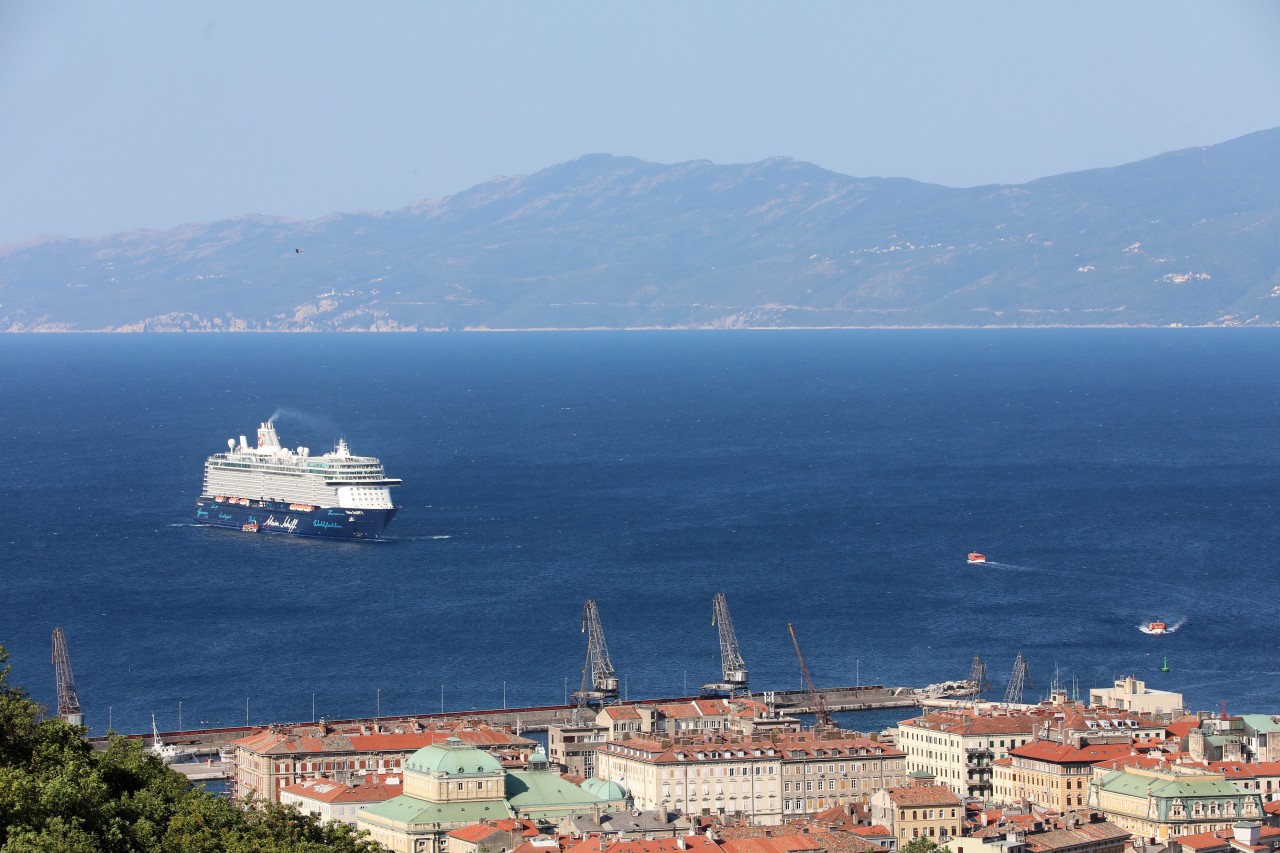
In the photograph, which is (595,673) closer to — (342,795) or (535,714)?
(535,714)

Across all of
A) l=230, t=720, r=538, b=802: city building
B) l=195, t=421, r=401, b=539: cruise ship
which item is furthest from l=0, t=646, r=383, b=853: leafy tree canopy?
l=195, t=421, r=401, b=539: cruise ship

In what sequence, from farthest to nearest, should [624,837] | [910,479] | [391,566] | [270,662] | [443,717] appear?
[910,479] → [391,566] → [270,662] → [443,717] → [624,837]

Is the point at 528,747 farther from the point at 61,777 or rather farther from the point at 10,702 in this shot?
the point at 61,777

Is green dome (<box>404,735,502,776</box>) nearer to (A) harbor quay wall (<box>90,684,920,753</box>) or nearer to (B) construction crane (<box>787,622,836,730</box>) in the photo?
(A) harbor quay wall (<box>90,684,920,753</box>)

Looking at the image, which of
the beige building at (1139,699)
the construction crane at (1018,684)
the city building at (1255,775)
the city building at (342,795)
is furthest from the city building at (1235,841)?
the construction crane at (1018,684)

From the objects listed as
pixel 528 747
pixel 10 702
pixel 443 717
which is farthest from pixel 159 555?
pixel 10 702

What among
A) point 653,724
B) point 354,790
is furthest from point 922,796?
point 653,724

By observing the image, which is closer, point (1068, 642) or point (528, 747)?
point (528, 747)
